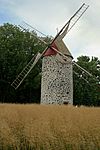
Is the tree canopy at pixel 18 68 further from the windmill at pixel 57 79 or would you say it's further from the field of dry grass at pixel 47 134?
the field of dry grass at pixel 47 134

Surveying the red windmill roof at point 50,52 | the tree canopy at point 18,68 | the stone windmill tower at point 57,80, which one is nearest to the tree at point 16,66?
the tree canopy at point 18,68

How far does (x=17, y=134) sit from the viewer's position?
7.05 meters

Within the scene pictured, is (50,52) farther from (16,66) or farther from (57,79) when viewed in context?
(16,66)

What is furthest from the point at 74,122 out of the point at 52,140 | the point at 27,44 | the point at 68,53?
the point at 27,44

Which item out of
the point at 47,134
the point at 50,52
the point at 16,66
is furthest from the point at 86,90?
the point at 47,134

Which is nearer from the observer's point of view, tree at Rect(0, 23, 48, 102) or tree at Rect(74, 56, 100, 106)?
tree at Rect(0, 23, 48, 102)

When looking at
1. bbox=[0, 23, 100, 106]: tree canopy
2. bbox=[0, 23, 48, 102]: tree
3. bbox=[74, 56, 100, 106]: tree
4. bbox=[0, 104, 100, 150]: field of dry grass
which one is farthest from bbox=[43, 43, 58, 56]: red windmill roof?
bbox=[0, 104, 100, 150]: field of dry grass

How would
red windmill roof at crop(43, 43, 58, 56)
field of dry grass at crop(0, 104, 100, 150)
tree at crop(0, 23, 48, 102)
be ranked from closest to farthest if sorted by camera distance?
field of dry grass at crop(0, 104, 100, 150) < red windmill roof at crop(43, 43, 58, 56) < tree at crop(0, 23, 48, 102)

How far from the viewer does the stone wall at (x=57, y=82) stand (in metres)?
22.8

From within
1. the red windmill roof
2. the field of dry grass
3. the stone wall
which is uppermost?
the red windmill roof

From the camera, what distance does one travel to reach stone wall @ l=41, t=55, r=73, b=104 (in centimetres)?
2277

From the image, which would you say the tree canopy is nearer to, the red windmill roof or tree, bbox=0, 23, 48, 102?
tree, bbox=0, 23, 48, 102

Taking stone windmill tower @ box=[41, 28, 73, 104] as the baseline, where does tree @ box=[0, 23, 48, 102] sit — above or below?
above

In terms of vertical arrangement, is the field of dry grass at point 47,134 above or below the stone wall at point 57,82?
below
